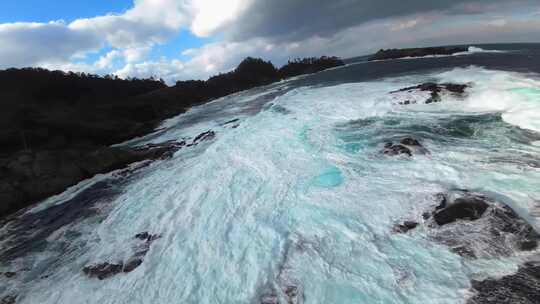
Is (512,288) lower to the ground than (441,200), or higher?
lower

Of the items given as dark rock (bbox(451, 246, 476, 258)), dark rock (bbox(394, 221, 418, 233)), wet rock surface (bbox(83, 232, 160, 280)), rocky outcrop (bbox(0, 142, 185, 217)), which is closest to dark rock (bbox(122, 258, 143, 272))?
wet rock surface (bbox(83, 232, 160, 280))

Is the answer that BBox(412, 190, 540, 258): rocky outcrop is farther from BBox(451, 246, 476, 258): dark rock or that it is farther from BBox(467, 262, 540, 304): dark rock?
BBox(467, 262, 540, 304): dark rock

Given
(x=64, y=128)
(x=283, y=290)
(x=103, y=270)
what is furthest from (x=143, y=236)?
(x=64, y=128)

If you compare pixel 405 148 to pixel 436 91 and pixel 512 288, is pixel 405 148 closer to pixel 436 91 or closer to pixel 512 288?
pixel 512 288

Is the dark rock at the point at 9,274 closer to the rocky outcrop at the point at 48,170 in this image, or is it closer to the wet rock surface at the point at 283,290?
the rocky outcrop at the point at 48,170

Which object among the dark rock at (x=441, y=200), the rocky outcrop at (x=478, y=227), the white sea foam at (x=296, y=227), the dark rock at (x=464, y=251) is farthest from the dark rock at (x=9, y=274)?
the dark rock at (x=441, y=200)

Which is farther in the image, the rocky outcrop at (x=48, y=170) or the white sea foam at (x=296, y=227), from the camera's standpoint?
the rocky outcrop at (x=48, y=170)
